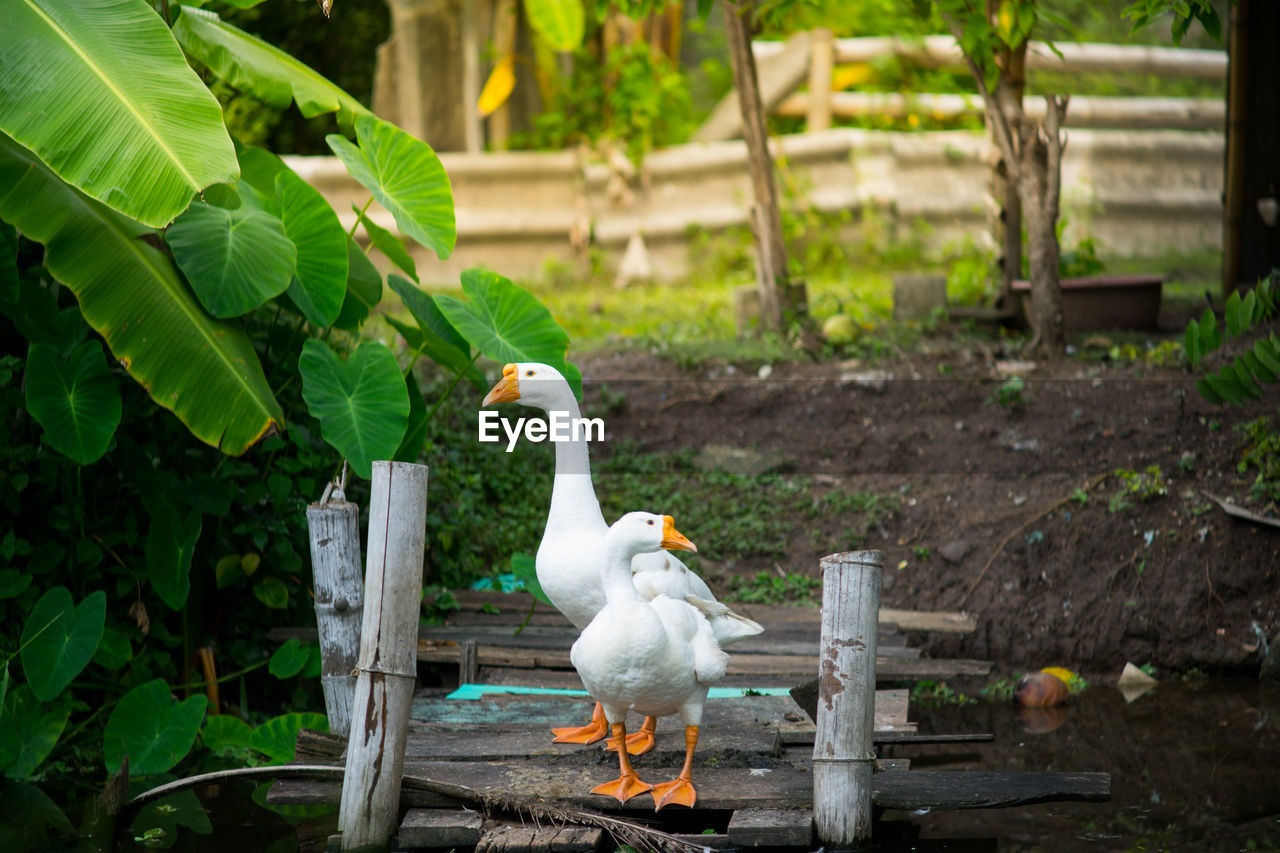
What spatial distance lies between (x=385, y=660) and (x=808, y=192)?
7.90 metres

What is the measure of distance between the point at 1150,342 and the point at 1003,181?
1327 millimetres

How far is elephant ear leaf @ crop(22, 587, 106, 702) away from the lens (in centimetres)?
412

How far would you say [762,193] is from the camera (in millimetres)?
7723

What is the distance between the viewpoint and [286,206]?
14.6ft

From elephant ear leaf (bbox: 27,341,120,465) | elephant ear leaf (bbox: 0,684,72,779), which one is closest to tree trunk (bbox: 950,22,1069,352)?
elephant ear leaf (bbox: 27,341,120,465)

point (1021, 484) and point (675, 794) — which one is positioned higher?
point (1021, 484)

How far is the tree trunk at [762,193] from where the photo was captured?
763 cm

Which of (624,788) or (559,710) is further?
(559,710)

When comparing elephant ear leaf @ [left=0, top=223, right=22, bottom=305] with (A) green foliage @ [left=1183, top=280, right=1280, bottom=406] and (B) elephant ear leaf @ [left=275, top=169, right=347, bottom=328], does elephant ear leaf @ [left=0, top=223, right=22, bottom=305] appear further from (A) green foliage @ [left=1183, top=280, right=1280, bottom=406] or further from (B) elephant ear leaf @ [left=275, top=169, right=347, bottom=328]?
(A) green foliage @ [left=1183, top=280, right=1280, bottom=406]

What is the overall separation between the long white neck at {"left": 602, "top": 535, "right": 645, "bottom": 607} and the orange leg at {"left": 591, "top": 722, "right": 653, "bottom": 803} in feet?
1.31

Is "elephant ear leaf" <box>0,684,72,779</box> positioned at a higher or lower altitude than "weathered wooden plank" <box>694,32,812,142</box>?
Answer: lower

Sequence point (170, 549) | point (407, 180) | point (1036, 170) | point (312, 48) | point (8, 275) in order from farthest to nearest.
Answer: point (312, 48), point (1036, 170), point (407, 180), point (170, 549), point (8, 275)

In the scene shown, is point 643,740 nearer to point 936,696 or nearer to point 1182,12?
point 936,696

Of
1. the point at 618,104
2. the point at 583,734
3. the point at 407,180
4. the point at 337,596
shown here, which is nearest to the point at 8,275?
the point at 407,180
